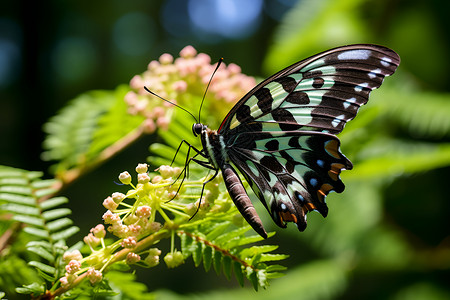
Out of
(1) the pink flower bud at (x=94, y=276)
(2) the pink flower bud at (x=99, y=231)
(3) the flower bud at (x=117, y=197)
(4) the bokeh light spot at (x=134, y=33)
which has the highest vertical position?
(4) the bokeh light spot at (x=134, y=33)

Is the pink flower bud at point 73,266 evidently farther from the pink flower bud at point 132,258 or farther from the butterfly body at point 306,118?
the butterfly body at point 306,118

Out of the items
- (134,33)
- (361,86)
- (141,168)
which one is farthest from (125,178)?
(134,33)

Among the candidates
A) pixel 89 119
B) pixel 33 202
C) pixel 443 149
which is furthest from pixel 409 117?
pixel 33 202

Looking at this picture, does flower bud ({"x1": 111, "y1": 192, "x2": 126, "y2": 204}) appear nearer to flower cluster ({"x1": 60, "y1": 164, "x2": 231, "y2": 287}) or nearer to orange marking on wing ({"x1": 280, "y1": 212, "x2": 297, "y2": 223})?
flower cluster ({"x1": 60, "y1": 164, "x2": 231, "y2": 287})

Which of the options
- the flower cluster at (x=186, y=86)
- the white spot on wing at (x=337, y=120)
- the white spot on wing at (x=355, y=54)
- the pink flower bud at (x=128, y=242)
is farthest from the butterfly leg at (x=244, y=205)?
the flower cluster at (x=186, y=86)

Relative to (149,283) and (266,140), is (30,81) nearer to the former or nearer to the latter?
(149,283)

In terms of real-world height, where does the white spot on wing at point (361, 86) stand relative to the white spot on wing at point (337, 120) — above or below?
above

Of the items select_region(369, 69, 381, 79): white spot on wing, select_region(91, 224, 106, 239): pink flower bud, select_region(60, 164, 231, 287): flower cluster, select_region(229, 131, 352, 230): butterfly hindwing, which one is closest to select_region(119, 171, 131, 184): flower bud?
select_region(60, 164, 231, 287): flower cluster

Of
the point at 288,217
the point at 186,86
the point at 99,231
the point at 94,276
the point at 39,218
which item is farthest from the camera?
the point at 186,86

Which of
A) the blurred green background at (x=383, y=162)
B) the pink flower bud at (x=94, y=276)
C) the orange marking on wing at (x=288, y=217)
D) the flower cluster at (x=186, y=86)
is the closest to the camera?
the pink flower bud at (x=94, y=276)

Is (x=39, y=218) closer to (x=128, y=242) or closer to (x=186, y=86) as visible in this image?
(x=128, y=242)
